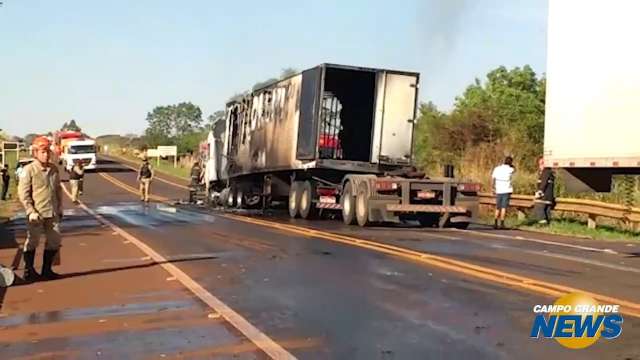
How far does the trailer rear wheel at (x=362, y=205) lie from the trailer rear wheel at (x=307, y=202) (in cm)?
268

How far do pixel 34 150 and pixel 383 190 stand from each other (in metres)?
9.87

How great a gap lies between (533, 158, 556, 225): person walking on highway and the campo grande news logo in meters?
12.5

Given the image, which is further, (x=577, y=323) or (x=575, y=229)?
Answer: (x=575, y=229)

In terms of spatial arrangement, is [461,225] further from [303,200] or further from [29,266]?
[29,266]

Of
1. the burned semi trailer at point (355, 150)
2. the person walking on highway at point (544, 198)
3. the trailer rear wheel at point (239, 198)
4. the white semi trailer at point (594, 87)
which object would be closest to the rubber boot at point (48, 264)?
the white semi trailer at point (594, 87)

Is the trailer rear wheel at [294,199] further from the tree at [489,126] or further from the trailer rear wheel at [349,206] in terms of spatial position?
the tree at [489,126]

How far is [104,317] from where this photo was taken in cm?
799

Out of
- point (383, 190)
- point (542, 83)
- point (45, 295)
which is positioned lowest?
point (45, 295)

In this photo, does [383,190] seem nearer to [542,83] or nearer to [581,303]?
[581,303]

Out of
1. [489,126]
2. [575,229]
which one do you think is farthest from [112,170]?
[575,229]

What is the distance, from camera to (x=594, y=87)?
12.6 m

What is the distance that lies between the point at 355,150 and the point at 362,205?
317cm

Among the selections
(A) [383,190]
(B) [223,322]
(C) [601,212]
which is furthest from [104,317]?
(C) [601,212]

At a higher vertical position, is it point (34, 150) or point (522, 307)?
point (34, 150)
